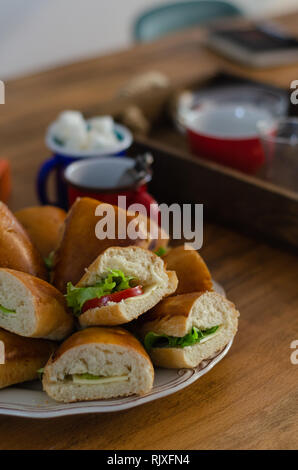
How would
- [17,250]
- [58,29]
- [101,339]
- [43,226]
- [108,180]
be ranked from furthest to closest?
[58,29], [108,180], [43,226], [17,250], [101,339]

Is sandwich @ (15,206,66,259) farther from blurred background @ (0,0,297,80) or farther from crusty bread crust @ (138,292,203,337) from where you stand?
blurred background @ (0,0,297,80)

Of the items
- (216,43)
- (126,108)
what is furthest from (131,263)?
(216,43)

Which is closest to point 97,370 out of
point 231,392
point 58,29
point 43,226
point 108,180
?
point 231,392

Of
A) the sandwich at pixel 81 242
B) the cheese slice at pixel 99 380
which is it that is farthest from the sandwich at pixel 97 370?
the sandwich at pixel 81 242

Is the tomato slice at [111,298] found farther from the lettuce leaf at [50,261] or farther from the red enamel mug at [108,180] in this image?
the red enamel mug at [108,180]

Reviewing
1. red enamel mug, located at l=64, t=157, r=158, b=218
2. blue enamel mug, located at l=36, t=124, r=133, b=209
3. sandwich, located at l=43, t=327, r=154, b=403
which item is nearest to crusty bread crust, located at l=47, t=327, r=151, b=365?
sandwich, located at l=43, t=327, r=154, b=403

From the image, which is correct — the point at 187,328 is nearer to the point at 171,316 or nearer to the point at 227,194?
the point at 171,316
